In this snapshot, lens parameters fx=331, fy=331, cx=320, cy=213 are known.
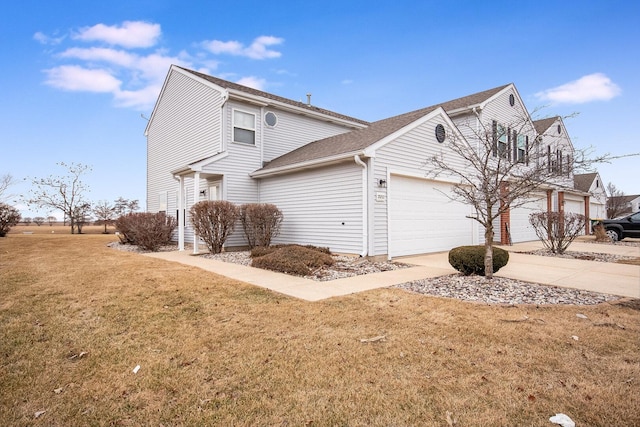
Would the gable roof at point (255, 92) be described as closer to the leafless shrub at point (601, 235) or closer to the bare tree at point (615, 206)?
the leafless shrub at point (601, 235)

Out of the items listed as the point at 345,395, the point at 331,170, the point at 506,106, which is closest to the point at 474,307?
the point at 345,395

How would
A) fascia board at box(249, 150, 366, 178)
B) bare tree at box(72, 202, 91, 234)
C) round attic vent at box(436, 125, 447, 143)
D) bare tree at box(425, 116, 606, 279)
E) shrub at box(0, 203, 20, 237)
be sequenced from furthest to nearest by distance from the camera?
1. bare tree at box(72, 202, 91, 234)
2. shrub at box(0, 203, 20, 237)
3. round attic vent at box(436, 125, 447, 143)
4. fascia board at box(249, 150, 366, 178)
5. bare tree at box(425, 116, 606, 279)

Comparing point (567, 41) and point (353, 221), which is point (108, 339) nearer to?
point (353, 221)

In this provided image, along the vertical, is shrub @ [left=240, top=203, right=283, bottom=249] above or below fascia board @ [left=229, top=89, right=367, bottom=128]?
below

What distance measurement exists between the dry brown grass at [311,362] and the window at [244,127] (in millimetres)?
9001

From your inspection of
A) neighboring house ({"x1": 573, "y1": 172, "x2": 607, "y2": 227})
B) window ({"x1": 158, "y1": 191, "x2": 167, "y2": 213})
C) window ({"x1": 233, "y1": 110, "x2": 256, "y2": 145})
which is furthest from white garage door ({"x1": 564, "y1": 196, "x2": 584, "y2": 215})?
window ({"x1": 158, "y1": 191, "x2": 167, "y2": 213})

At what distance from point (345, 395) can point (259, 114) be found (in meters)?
12.8

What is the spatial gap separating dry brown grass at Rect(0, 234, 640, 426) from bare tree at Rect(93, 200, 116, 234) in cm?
3119

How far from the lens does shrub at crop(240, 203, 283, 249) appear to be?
36.4 feet

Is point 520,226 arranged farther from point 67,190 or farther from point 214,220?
point 67,190

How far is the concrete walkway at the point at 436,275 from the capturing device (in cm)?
599

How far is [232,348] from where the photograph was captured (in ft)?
11.3

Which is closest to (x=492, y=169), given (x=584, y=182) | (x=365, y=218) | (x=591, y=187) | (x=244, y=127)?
(x=365, y=218)

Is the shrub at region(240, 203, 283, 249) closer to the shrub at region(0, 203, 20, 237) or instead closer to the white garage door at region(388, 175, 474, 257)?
the white garage door at region(388, 175, 474, 257)
